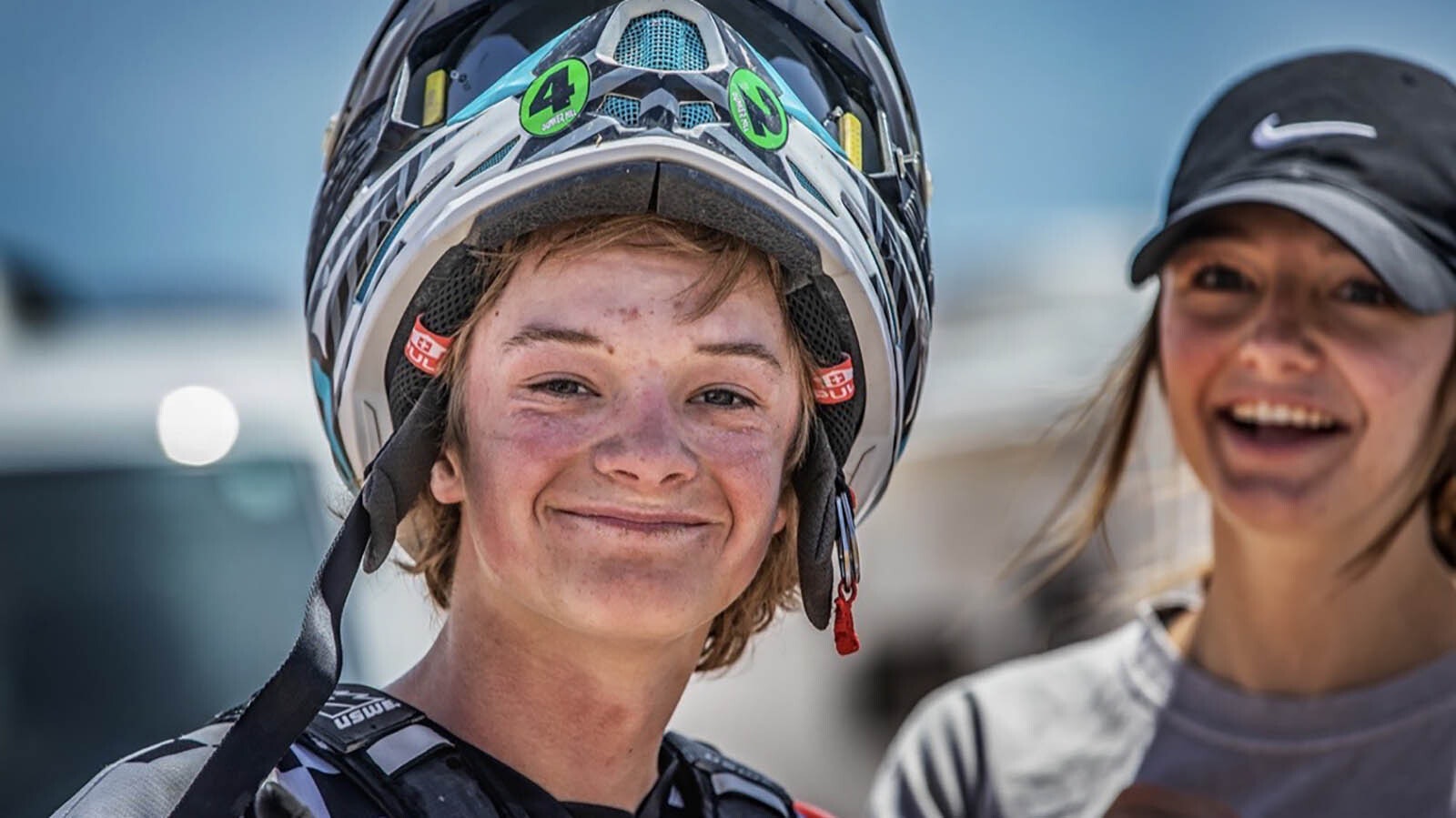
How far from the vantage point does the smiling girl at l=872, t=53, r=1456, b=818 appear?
12.3 feet

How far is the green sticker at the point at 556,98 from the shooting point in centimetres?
265

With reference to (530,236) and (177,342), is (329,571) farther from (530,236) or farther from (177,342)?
(177,342)

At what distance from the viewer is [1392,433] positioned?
3785 millimetres

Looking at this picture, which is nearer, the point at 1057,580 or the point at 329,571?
the point at 329,571

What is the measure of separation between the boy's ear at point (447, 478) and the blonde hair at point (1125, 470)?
1983 mm

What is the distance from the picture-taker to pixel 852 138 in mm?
3033

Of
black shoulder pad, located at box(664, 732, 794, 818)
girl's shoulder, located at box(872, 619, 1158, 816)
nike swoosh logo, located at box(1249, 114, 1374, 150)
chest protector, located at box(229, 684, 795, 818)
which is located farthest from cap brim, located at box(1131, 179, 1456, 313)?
chest protector, located at box(229, 684, 795, 818)

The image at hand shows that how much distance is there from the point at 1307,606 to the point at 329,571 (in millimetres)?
2337

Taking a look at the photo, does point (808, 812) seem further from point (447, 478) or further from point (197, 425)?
point (197, 425)

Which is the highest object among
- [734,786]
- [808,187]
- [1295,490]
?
[808,187]

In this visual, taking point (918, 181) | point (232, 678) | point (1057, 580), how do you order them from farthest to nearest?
point (1057, 580) → point (232, 678) → point (918, 181)

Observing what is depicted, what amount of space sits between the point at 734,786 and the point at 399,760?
26.0 inches

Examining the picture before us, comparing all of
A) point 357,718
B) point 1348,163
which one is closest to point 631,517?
point 357,718

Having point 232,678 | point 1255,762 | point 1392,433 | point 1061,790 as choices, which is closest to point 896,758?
point 1061,790
